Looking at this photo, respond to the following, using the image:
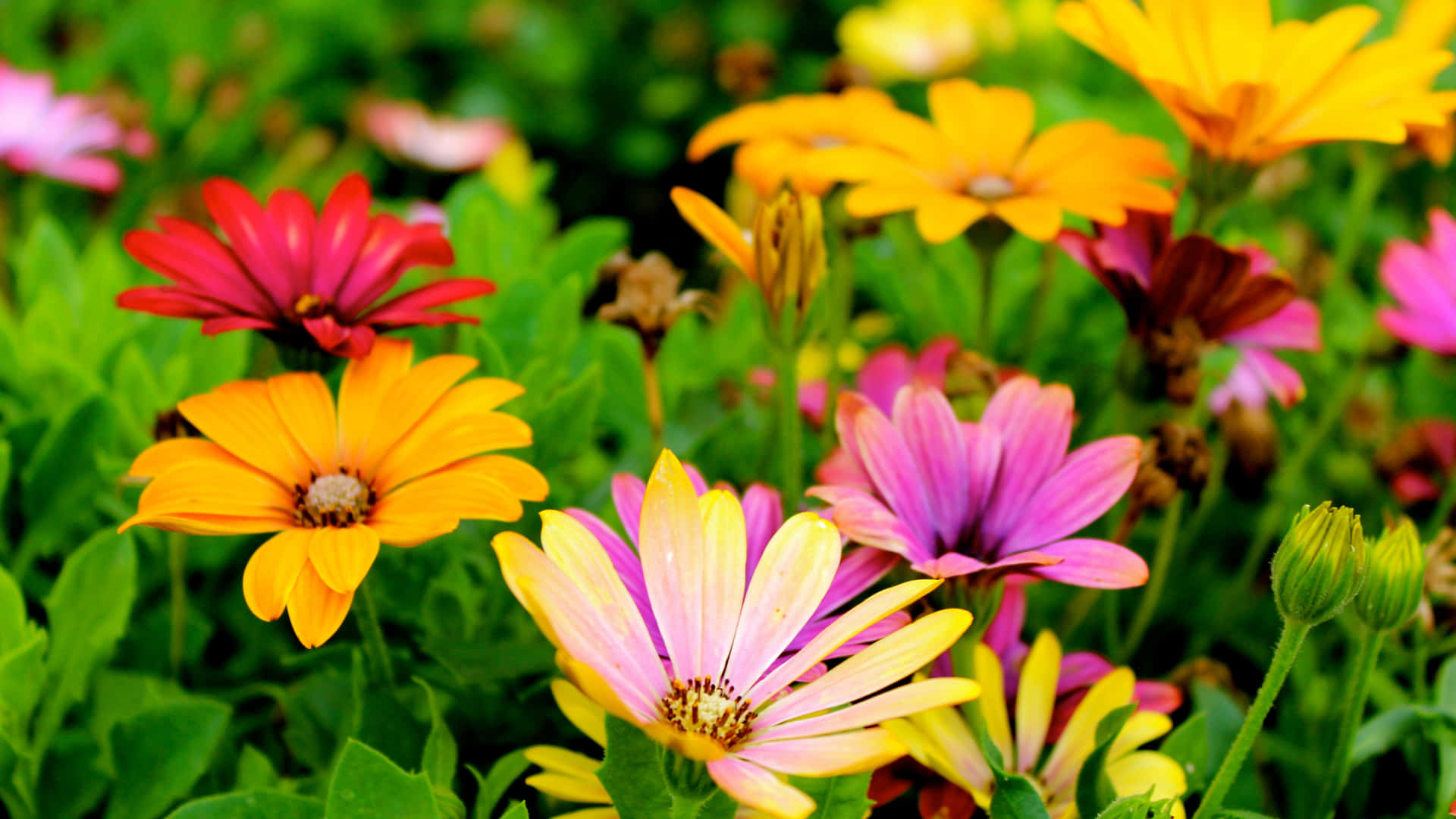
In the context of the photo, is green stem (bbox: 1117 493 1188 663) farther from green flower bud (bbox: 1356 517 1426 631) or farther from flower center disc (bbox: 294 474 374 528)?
flower center disc (bbox: 294 474 374 528)

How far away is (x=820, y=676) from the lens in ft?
1.67

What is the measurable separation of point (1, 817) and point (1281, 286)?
0.82m

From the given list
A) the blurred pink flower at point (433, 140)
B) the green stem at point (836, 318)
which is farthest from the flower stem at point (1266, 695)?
the blurred pink flower at point (433, 140)

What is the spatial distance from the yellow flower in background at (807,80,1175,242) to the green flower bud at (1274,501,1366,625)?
0.20 metres

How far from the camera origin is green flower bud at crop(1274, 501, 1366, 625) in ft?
1.68

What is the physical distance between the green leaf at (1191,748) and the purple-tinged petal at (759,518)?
Result: 24 cm

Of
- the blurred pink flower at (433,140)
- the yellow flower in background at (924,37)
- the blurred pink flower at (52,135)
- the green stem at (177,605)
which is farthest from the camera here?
the yellow flower in background at (924,37)

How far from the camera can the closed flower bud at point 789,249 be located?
0.64 metres

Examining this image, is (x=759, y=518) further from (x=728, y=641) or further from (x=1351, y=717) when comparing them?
(x=1351, y=717)

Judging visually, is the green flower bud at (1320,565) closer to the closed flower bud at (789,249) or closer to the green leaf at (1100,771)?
the green leaf at (1100,771)

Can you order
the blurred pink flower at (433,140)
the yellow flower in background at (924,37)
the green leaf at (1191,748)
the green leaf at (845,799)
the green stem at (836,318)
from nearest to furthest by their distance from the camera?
the green leaf at (845,799) < the green leaf at (1191,748) < the green stem at (836,318) < the blurred pink flower at (433,140) < the yellow flower in background at (924,37)

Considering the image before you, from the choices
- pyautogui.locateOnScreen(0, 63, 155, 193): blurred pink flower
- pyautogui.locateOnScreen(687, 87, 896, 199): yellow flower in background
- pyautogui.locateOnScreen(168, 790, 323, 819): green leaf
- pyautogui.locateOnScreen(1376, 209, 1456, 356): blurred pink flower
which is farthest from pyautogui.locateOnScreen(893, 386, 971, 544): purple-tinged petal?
pyautogui.locateOnScreen(0, 63, 155, 193): blurred pink flower

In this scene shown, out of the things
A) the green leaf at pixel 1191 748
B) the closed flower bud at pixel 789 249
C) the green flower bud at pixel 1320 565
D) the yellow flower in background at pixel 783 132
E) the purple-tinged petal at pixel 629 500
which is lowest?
the green leaf at pixel 1191 748

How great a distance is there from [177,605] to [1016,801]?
0.52 metres
